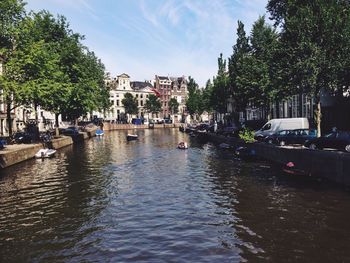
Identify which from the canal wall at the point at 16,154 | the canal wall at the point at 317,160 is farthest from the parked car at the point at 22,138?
the canal wall at the point at 317,160

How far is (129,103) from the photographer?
518 feet

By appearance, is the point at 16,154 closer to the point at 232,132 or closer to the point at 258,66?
the point at 258,66

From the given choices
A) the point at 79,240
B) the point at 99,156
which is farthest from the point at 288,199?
the point at 99,156

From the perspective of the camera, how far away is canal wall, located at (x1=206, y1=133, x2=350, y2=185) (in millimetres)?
27672

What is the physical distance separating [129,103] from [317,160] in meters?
130

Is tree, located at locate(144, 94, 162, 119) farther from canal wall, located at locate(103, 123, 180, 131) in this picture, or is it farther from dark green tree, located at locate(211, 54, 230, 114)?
dark green tree, located at locate(211, 54, 230, 114)

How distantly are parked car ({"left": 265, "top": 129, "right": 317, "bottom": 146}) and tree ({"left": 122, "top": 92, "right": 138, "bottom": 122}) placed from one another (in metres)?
115

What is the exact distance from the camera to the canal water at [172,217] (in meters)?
15.9

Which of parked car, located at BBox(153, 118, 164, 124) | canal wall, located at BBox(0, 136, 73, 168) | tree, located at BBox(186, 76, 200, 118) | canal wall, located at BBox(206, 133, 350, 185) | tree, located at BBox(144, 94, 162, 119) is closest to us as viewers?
canal wall, located at BBox(206, 133, 350, 185)

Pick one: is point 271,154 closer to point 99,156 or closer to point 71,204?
point 99,156

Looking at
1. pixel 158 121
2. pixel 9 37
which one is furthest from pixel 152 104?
pixel 9 37

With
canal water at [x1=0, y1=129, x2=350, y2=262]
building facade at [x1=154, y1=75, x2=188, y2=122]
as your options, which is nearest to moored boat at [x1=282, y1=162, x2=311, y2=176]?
canal water at [x1=0, y1=129, x2=350, y2=262]

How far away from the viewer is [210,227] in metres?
19.1

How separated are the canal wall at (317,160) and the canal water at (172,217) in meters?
Result: 1.21
